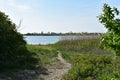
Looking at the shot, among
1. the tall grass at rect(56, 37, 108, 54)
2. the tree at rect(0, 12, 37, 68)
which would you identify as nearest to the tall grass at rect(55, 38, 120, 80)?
the tall grass at rect(56, 37, 108, 54)

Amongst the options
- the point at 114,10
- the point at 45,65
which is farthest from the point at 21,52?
the point at 114,10

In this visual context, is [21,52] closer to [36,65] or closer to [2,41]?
[36,65]

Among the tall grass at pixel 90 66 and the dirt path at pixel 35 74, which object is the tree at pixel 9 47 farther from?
the tall grass at pixel 90 66

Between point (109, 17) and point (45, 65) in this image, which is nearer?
point (109, 17)

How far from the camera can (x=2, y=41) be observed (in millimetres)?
17844

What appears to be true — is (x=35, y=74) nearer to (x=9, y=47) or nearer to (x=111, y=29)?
(x=9, y=47)

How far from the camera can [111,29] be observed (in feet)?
20.1

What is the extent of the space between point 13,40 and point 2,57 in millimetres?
1516

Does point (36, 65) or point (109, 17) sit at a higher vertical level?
point (109, 17)

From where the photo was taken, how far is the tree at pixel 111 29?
5.96 m

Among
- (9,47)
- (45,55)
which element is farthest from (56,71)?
(45,55)

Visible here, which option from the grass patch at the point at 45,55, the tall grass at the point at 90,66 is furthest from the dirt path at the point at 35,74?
the grass patch at the point at 45,55

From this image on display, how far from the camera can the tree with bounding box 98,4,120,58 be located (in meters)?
5.96

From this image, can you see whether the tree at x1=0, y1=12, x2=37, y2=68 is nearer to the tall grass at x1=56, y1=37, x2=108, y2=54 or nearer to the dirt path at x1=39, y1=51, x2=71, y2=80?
the dirt path at x1=39, y1=51, x2=71, y2=80
